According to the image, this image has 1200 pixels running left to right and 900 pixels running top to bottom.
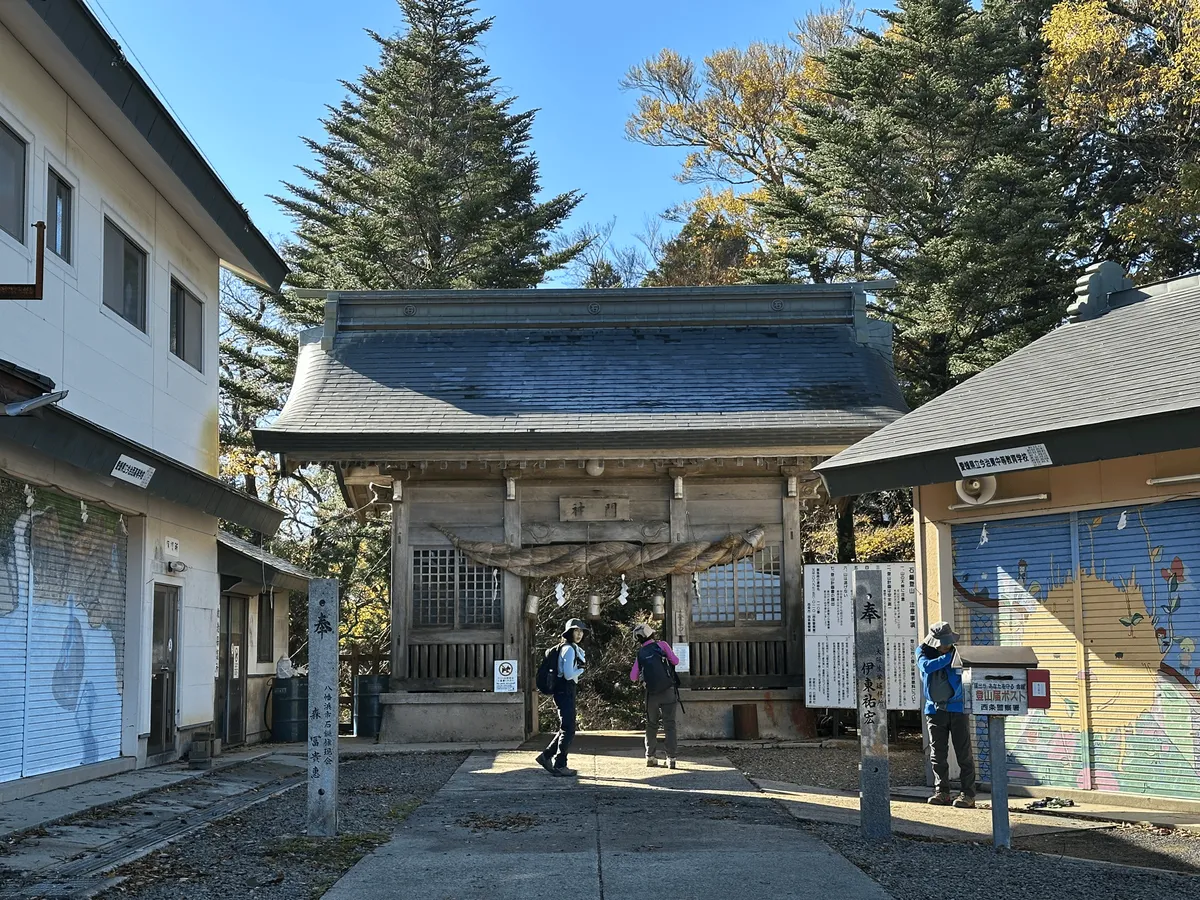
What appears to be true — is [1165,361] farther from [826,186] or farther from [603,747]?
[826,186]

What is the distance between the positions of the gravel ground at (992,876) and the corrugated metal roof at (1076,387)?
369 cm

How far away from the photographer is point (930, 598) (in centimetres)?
1267

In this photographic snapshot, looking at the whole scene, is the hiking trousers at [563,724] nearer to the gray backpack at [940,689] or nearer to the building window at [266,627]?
the gray backpack at [940,689]

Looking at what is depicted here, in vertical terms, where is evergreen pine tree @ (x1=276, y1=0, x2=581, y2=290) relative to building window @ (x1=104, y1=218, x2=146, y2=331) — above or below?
above

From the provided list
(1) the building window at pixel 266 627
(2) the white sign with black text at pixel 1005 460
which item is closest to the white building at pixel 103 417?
(1) the building window at pixel 266 627

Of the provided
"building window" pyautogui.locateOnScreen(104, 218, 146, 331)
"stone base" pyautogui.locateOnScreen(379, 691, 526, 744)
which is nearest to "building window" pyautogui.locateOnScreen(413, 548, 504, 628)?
"stone base" pyautogui.locateOnScreen(379, 691, 526, 744)

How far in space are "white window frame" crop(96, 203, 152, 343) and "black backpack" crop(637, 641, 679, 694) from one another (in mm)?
7096

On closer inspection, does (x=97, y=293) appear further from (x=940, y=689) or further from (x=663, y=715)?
(x=940, y=689)

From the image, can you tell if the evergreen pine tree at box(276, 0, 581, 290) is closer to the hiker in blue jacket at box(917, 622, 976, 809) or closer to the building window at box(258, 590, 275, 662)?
the building window at box(258, 590, 275, 662)

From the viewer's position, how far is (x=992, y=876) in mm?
7953

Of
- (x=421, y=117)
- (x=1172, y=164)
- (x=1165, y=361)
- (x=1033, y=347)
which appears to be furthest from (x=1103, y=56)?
(x=421, y=117)

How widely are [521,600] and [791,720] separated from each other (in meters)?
4.32

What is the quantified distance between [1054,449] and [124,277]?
33.2 feet

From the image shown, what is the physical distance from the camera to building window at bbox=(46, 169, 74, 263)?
1162 cm
